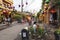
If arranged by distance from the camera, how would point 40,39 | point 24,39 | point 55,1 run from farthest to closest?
point 55,1
point 40,39
point 24,39

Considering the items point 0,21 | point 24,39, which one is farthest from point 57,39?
point 0,21

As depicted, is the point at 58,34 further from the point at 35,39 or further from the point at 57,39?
the point at 35,39

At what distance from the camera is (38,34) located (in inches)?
741

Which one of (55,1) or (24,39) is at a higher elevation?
(55,1)

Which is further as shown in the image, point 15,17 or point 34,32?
point 15,17

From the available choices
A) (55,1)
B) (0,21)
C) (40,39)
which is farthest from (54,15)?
(40,39)

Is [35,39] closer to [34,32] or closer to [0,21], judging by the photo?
[34,32]

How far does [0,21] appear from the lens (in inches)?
1593

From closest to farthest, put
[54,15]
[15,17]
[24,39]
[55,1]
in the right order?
1. [24,39]
2. [55,1]
3. [54,15]
4. [15,17]

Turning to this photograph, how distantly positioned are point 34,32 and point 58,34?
4.48 meters

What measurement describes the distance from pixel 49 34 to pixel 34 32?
5.53 ft

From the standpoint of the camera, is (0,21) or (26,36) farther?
(0,21)

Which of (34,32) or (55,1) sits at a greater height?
(55,1)

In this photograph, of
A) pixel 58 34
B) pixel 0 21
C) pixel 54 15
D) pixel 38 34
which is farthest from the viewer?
pixel 0 21
